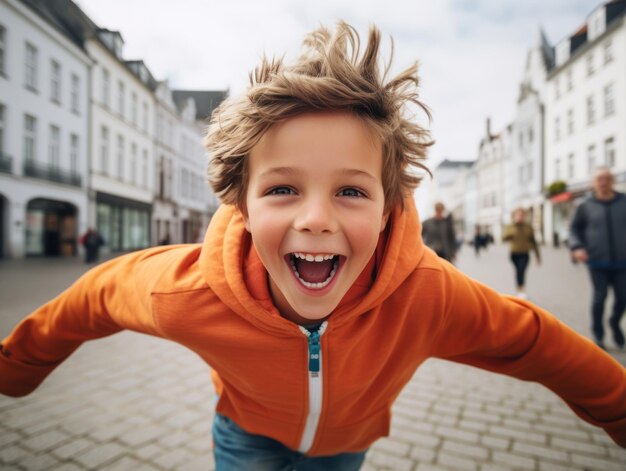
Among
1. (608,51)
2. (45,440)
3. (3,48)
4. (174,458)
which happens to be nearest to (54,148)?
(3,48)

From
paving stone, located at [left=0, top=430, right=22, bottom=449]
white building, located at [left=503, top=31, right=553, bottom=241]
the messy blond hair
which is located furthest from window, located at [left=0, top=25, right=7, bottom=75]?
white building, located at [left=503, top=31, right=553, bottom=241]

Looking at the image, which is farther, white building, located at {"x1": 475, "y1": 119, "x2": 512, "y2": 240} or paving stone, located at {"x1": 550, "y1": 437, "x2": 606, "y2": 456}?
white building, located at {"x1": 475, "y1": 119, "x2": 512, "y2": 240}

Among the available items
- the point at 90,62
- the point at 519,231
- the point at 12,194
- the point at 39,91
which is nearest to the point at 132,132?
the point at 90,62

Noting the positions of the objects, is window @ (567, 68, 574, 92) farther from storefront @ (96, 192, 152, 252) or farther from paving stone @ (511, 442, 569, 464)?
paving stone @ (511, 442, 569, 464)

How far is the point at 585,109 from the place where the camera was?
86.7 feet

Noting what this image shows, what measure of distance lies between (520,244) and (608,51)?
23639 millimetres

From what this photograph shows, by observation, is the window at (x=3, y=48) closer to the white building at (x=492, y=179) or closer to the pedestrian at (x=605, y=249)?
the pedestrian at (x=605, y=249)

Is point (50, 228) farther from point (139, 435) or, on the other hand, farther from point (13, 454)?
point (139, 435)

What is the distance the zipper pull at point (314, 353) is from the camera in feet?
4.56

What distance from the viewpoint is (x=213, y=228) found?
61.1 inches

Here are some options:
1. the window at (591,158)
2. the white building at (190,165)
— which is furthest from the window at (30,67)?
the window at (591,158)

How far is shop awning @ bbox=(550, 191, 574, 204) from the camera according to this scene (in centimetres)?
2743

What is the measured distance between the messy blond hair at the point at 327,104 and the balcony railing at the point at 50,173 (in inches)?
817

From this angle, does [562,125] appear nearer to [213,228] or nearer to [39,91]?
[39,91]
